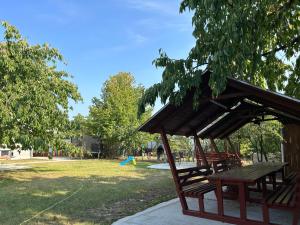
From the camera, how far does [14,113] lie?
460 inches

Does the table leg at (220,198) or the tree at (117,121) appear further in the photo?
the tree at (117,121)

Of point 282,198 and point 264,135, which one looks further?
point 264,135

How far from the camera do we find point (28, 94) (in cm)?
1210

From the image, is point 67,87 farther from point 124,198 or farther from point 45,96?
point 124,198

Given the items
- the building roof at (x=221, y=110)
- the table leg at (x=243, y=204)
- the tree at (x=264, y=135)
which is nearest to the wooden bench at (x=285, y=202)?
the table leg at (x=243, y=204)

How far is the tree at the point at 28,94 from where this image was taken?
11875 mm

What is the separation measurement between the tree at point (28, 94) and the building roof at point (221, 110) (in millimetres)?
6607

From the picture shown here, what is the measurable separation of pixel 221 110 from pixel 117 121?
23.3 metres

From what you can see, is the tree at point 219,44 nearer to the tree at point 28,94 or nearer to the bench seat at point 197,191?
the bench seat at point 197,191

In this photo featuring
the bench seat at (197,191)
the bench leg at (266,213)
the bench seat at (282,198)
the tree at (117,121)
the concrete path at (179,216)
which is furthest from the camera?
the tree at (117,121)

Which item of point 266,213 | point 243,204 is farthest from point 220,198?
point 266,213

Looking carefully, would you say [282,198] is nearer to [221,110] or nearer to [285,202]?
[285,202]

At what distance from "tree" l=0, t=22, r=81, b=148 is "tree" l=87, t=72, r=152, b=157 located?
47.3ft

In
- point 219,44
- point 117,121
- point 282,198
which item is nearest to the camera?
point 219,44
